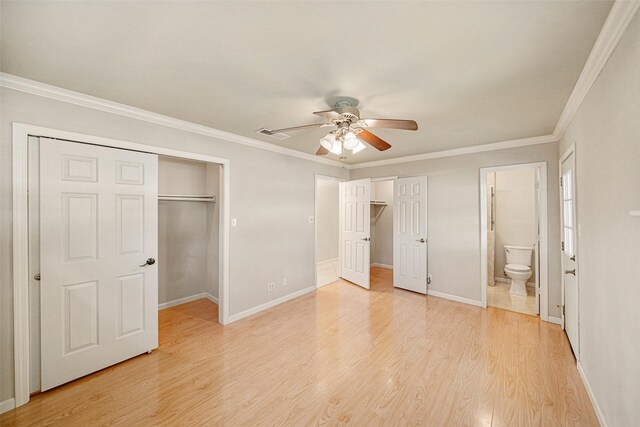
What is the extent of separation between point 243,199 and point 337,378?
2361mm

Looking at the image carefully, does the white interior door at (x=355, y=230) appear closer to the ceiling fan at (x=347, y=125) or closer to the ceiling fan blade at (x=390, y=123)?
the ceiling fan at (x=347, y=125)

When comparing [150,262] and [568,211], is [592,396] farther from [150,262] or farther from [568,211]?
[150,262]

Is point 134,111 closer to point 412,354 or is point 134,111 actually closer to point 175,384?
point 175,384

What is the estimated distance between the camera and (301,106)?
2418 mm

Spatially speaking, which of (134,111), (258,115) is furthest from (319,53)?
→ (134,111)

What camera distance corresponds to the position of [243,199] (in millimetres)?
3516

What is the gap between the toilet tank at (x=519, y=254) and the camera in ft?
14.9

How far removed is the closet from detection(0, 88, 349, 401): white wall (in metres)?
0.77

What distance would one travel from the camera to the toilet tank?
14.9 ft

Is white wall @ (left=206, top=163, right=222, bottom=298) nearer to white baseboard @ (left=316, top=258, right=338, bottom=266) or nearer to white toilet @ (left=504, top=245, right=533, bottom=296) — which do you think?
white baseboard @ (left=316, top=258, right=338, bottom=266)

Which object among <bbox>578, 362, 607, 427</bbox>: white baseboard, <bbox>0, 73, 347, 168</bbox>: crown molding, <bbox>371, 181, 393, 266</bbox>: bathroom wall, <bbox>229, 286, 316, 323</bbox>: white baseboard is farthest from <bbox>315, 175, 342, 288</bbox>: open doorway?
<bbox>578, 362, 607, 427</bbox>: white baseboard

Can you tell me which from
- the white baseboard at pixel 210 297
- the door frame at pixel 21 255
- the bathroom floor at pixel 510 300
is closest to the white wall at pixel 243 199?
the door frame at pixel 21 255

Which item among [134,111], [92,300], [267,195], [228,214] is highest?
[134,111]

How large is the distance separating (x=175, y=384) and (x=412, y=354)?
2.17m
